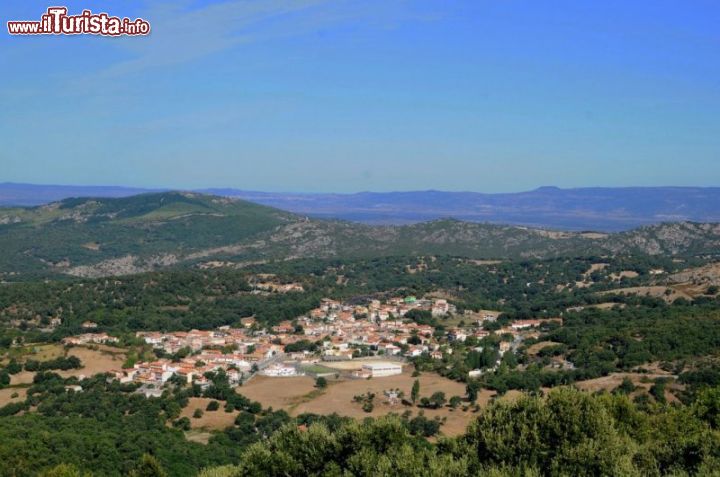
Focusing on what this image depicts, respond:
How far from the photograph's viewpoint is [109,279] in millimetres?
89312

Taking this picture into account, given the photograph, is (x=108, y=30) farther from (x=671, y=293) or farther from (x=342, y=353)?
(x=671, y=293)

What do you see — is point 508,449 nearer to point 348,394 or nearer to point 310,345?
point 348,394

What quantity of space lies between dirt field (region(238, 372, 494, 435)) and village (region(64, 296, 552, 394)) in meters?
2.46

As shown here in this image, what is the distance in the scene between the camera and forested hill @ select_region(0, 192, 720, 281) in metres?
137

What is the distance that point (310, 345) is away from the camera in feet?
225

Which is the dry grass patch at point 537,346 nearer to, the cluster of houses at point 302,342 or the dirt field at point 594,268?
the cluster of houses at point 302,342

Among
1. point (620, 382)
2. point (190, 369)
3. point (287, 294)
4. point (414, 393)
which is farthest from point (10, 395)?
point (287, 294)

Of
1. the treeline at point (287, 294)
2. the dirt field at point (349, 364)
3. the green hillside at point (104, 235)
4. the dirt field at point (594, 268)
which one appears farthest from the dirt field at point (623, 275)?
the green hillside at point (104, 235)

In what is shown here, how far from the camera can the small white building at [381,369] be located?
5822 cm

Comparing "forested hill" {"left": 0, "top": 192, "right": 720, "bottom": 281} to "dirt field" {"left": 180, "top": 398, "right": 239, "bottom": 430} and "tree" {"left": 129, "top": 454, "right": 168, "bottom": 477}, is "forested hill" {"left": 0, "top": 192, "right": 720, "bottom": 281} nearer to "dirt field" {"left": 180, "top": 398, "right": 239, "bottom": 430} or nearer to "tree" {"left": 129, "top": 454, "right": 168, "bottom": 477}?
"dirt field" {"left": 180, "top": 398, "right": 239, "bottom": 430}

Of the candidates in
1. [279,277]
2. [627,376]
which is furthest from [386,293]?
[627,376]

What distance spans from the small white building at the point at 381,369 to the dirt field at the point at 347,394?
3.18 ft

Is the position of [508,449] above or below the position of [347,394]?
above

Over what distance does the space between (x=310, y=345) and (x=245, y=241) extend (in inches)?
3897
